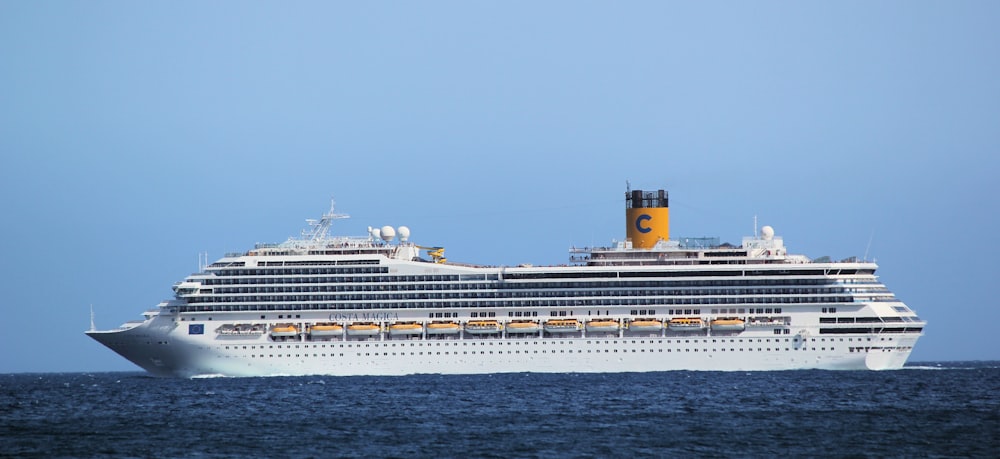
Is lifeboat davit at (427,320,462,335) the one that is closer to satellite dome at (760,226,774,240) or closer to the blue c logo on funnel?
the blue c logo on funnel

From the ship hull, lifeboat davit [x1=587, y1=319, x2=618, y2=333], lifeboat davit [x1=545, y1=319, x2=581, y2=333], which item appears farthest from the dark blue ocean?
lifeboat davit [x1=587, y1=319, x2=618, y2=333]

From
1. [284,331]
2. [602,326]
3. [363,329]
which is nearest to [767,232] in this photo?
[602,326]

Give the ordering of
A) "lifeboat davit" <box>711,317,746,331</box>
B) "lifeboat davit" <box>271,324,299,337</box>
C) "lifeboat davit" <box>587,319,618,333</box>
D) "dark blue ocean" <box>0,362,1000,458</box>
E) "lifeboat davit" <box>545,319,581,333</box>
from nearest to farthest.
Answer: "dark blue ocean" <box>0,362,1000,458</box> → "lifeboat davit" <box>711,317,746,331</box> → "lifeboat davit" <box>587,319,618,333</box> → "lifeboat davit" <box>545,319,581,333</box> → "lifeboat davit" <box>271,324,299,337</box>

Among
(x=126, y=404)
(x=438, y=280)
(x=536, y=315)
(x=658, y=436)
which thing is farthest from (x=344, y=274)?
(x=658, y=436)

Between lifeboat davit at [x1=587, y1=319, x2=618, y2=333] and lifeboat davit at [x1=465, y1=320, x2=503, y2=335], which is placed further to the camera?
lifeboat davit at [x1=465, y1=320, x2=503, y2=335]

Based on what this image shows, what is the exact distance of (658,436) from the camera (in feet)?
157

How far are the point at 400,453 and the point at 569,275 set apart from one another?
34.7 metres

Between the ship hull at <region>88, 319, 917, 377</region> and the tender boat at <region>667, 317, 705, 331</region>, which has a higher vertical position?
the tender boat at <region>667, 317, 705, 331</region>

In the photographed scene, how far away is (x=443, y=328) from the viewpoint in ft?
253

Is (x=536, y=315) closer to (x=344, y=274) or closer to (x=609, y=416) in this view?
(x=344, y=274)

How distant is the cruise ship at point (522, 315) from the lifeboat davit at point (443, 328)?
5 centimetres

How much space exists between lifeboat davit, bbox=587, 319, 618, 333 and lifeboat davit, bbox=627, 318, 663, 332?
0.85 m

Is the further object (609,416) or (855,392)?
(855,392)

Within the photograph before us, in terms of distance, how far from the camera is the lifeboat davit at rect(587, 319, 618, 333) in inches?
3002
